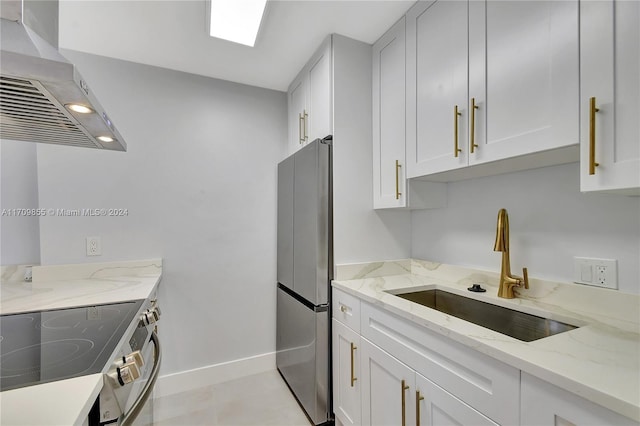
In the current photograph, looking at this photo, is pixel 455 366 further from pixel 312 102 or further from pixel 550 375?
pixel 312 102

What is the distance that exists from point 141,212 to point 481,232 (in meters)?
2.18

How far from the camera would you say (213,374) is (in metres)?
2.22

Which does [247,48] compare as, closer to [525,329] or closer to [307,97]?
[307,97]

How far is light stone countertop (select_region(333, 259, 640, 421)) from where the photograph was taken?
2.10ft

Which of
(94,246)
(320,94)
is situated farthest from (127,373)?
(320,94)

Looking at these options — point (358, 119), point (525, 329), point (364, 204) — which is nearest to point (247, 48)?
point (358, 119)

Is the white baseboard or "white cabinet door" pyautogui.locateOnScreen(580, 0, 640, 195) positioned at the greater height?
"white cabinet door" pyautogui.locateOnScreen(580, 0, 640, 195)

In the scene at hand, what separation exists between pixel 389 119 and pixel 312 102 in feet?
1.93

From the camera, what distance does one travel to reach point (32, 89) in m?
0.85

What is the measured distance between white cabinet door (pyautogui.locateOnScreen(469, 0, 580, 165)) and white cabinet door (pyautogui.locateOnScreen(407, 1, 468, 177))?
6cm

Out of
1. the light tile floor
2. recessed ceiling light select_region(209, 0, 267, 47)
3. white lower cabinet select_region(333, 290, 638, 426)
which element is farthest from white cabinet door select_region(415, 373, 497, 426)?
recessed ceiling light select_region(209, 0, 267, 47)

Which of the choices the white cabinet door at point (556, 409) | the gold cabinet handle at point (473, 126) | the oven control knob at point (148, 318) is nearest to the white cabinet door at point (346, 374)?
the white cabinet door at point (556, 409)

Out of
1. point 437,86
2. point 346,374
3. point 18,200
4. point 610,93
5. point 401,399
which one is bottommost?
point 346,374

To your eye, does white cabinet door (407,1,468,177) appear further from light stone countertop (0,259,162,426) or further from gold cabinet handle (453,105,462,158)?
light stone countertop (0,259,162,426)
